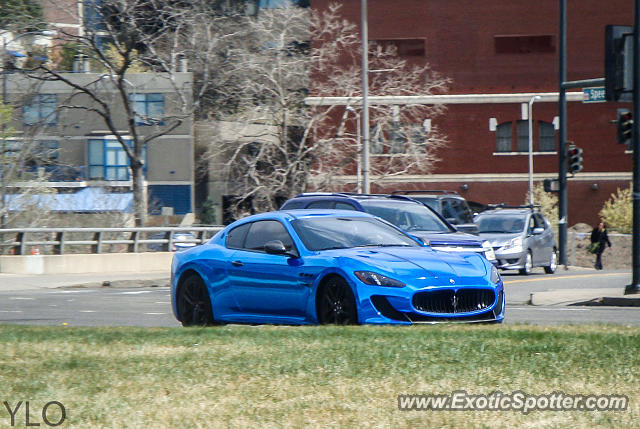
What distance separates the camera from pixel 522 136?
61594 millimetres

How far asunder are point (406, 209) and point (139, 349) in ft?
38.3

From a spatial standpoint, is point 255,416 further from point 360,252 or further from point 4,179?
point 4,179

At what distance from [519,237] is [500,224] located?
1.20 meters

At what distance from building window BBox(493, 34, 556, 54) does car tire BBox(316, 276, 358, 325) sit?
Answer: 2071 inches

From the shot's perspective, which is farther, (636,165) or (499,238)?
(499,238)

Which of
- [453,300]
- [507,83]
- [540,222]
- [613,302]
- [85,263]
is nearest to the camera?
[453,300]

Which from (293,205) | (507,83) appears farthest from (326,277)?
(507,83)

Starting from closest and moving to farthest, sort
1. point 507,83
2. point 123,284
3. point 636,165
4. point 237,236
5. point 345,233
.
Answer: point 345,233
point 237,236
point 636,165
point 123,284
point 507,83

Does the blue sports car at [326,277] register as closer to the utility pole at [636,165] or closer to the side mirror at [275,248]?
the side mirror at [275,248]

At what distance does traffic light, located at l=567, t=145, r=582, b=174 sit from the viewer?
36.1 metres

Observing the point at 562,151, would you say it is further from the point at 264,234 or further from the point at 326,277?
the point at 326,277

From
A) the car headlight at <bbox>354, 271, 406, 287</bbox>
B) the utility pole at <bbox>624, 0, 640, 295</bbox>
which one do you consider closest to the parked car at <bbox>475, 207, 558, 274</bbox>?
the utility pole at <bbox>624, 0, 640, 295</bbox>

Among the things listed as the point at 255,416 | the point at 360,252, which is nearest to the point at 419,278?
the point at 360,252

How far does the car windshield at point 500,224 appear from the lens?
97.5ft
